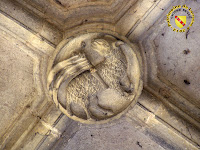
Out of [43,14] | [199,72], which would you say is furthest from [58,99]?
[199,72]

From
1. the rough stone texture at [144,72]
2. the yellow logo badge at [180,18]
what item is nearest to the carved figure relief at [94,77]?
the rough stone texture at [144,72]

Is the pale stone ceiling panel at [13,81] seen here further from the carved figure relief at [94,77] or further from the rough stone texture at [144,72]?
the carved figure relief at [94,77]

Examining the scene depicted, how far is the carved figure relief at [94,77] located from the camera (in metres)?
2.31

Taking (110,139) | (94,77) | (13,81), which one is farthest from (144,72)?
(13,81)

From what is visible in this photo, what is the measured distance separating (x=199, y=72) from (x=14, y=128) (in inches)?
122

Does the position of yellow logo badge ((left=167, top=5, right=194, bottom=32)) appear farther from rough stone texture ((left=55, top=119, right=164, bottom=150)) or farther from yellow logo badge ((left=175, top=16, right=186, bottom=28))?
rough stone texture ((left=55, top=119, right=164, bottom=150))

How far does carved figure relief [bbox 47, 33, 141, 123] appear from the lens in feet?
7.58

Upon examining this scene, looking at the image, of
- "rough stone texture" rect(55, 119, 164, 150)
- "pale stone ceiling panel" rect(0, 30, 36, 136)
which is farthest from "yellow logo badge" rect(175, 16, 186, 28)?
"pale stone ceiling panel" rect(0, 30, 36, 136)

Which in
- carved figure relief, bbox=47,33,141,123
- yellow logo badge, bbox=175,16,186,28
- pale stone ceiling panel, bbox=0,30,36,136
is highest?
yellow logo badge, bbox=175,16,186,28

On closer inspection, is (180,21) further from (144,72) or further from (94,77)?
(94,77)

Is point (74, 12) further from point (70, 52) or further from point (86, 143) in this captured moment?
point (86, 143)

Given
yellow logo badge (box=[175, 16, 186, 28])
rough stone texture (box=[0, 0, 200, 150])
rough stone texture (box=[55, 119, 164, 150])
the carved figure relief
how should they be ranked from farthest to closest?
rough stone texture (box=[55, 119, 164, 150]) < yellow logo badge (box=[175, 16, 186, 28]) < rough stone texture (box=[0, 0, 200, 150]) < the carved figure relief

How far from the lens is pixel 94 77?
93.2 inches

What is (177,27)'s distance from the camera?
9.04 feet
